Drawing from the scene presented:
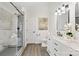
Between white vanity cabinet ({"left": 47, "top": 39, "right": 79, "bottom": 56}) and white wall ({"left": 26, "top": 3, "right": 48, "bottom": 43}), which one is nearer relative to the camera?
white vanity cabinet ({"left": 47, "top": 39, "right": 79, "bottom": 56})

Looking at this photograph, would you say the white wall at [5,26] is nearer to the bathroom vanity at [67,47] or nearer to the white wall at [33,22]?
the bathroom vanity at [67,47]

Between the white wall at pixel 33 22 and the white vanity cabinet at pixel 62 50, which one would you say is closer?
the white vanity cabinet at pixel 62 50

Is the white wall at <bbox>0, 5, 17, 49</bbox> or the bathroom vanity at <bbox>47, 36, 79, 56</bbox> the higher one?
the white wall at <bbox>0, 5, 17, 49</bbox>

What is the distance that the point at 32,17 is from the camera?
5.27 m

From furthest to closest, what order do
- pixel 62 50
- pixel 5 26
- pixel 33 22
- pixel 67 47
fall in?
pixel 33 22 → pixel 5 26 → pixel 62 50 → pixel 67 47

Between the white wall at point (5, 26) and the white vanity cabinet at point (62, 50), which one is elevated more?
the white wall at point (5, 26)

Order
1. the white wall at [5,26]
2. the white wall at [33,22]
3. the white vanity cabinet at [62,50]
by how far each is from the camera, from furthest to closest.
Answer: the white wall at [33,22], the white wall at [5,26], the white vanity cabinet at [62,50]

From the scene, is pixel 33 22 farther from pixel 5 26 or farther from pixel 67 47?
pixel 67 47

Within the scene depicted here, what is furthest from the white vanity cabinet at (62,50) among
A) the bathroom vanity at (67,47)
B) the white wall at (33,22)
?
the white wall at (33,22)

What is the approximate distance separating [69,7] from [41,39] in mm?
2957

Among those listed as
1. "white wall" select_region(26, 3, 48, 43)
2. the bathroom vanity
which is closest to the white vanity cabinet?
the bathroom vanity

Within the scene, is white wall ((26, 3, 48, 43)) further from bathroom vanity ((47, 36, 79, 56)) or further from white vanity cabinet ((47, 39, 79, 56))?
bathroom vanity ((47, 36, 79, 56))

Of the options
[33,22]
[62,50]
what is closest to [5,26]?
[62,50]

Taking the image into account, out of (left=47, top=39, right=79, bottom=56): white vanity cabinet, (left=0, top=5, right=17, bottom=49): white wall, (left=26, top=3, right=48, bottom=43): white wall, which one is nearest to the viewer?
(left=47, top=39, right=79, bottom=56): white vanity cabinet
